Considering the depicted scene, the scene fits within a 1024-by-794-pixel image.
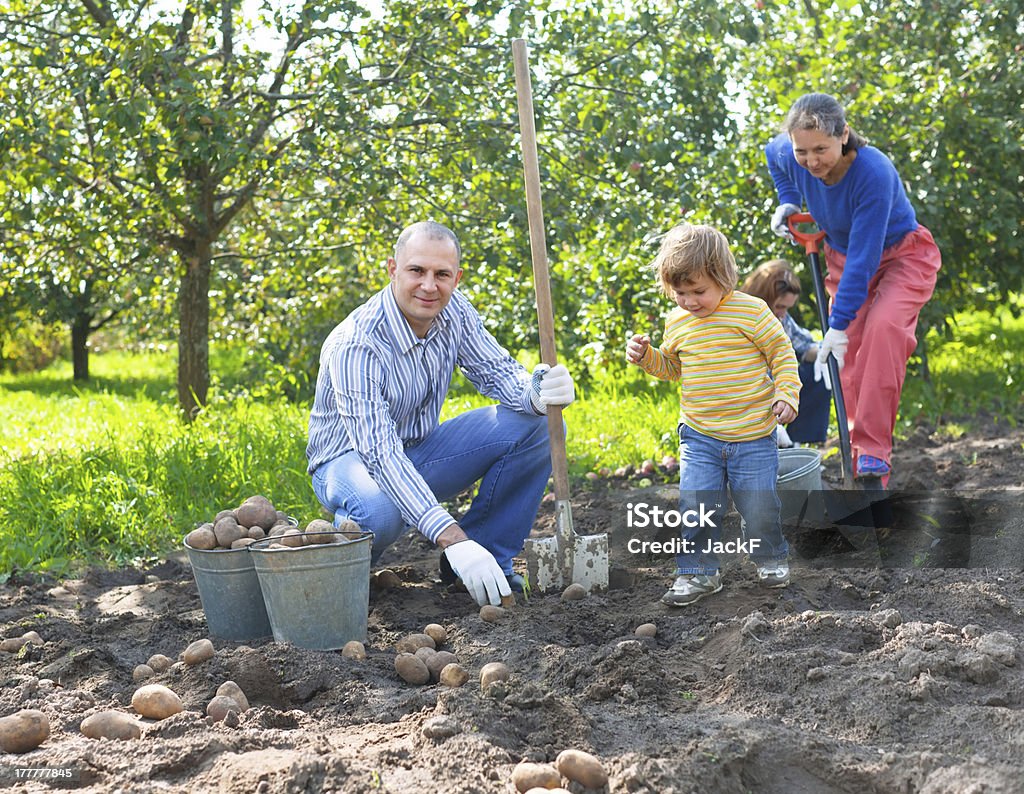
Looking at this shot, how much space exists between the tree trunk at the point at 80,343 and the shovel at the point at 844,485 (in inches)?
380

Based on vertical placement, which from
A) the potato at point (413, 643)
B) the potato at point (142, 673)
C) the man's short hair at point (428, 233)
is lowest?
the potato at point (142, 673)

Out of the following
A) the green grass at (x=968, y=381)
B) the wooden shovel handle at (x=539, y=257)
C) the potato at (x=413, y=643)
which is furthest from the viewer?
the green grass at (x=968, y=381)

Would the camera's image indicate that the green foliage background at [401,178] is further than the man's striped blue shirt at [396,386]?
Yes

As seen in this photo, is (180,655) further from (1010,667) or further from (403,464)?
(1010,667)

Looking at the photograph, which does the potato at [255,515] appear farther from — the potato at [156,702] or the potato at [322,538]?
the potato at [156,702]

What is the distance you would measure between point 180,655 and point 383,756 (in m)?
1.08

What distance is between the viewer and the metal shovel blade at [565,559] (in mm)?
3570

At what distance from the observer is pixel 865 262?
14.1ft

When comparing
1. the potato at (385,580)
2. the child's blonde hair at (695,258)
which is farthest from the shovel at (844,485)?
the potato at (385,580)

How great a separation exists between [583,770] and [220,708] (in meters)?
0.90

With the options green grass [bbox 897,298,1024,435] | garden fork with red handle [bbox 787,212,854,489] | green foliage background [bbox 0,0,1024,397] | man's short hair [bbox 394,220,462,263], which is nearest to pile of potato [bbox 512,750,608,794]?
man's short hair [bbox 394,220,462,263]

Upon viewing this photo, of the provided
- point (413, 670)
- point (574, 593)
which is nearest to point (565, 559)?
point (574, 593)

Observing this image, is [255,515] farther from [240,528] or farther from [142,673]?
[142,673]

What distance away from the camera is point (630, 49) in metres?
5.83
